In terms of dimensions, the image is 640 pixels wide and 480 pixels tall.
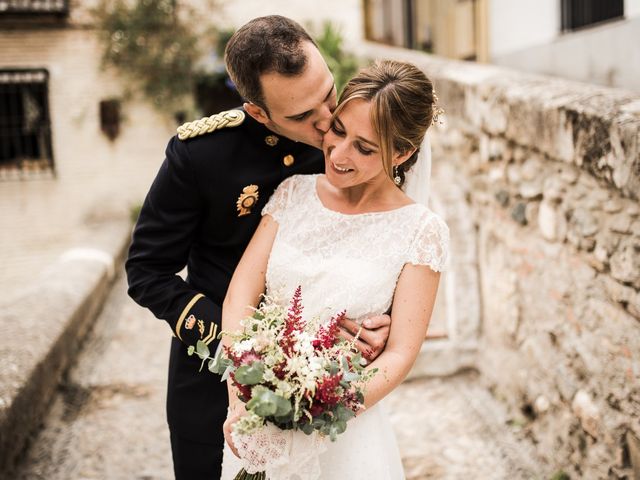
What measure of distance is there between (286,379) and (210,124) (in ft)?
3.00

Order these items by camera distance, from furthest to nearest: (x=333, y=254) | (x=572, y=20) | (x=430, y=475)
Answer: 1. (x=572, y=20)
2. (x=430, y=475)
3. (x=333, y=254)

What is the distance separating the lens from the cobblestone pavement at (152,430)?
355 centimetres

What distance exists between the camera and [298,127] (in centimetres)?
197

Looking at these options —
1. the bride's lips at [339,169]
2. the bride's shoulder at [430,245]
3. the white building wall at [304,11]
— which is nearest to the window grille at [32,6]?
the white building wall at [304,11]

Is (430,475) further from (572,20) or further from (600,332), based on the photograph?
(572,20)

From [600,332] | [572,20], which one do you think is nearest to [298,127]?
[600,332]

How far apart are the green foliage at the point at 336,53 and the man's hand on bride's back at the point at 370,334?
7.95 m

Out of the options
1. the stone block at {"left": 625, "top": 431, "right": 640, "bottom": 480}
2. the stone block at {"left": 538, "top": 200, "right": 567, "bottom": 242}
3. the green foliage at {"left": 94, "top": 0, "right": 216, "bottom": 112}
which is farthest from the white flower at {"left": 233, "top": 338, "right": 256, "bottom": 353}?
the green foliage at {"left": 94, "top": 0, "right": 216, "bottom": 112}

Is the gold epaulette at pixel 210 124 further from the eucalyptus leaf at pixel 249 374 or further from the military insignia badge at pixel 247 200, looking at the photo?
the eucalyptus leaf at pixel 249 374

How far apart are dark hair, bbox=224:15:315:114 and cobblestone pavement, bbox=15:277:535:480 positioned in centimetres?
239

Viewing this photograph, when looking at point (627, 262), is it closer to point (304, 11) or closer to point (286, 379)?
point (286, 379)

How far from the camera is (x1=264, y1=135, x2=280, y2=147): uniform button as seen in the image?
2.09 m

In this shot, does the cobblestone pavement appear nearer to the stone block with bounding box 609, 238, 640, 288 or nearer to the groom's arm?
the stone block with bounding box 609, 238, 640, 288

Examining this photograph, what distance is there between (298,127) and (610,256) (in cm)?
149
